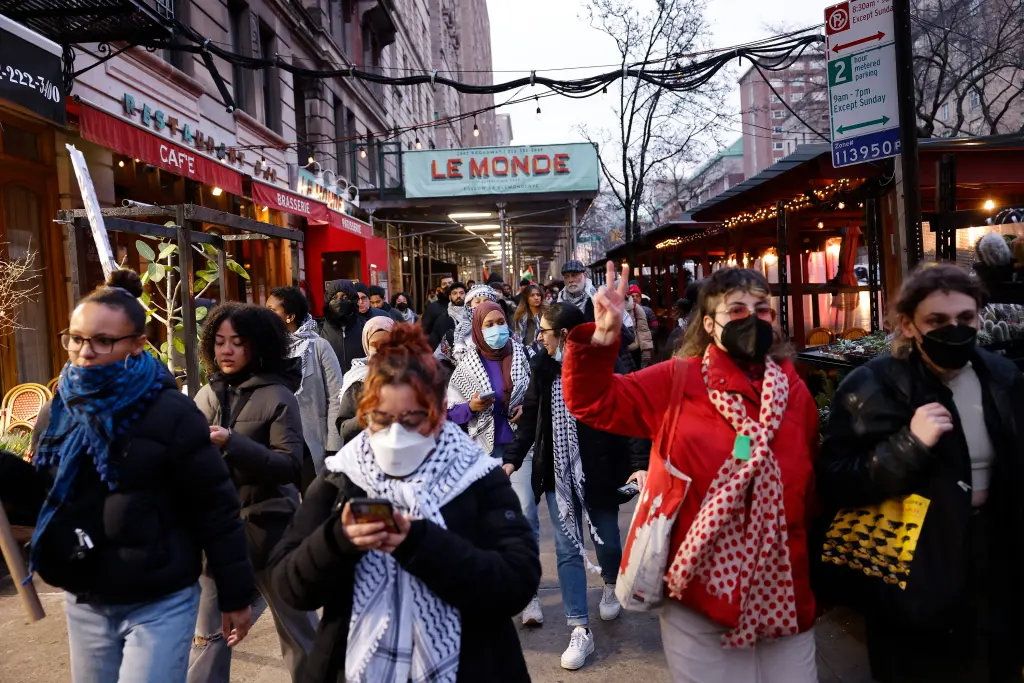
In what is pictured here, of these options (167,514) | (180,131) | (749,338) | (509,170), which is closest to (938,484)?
(749,338)

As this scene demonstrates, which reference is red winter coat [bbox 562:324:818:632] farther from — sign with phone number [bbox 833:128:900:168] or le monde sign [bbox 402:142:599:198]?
le monde sign [bbox 402:142:599:198]

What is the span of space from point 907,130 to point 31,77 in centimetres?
709

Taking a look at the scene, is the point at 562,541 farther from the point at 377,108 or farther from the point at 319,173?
the point at 377,108

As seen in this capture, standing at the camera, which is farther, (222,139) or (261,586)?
(222,139)

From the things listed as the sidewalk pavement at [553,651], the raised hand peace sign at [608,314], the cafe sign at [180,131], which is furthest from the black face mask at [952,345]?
the cafe sign at [180,131]

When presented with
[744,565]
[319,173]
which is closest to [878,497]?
[744,565]

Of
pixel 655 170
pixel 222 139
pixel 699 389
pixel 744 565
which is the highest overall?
pixel 655 170

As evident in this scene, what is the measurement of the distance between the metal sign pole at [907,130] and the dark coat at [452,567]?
3.95 m

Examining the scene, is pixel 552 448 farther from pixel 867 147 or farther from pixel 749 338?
pixel 867 147

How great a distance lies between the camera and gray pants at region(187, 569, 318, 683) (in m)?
3.34

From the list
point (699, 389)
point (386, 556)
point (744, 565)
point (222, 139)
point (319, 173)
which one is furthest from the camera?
point (319, 173)

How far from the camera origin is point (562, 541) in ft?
14.5

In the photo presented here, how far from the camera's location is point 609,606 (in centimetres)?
470

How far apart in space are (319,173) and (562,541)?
16.1 meters
